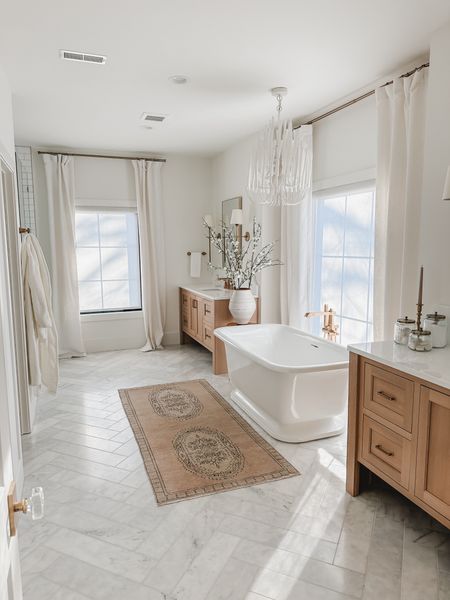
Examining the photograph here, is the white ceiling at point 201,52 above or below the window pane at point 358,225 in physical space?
above

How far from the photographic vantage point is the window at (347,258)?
348 centimetres

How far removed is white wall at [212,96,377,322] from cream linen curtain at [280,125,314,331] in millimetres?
222

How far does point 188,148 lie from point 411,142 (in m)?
3.35

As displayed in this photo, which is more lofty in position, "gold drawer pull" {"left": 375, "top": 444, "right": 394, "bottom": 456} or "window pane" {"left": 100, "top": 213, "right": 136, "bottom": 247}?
"window pane" {"left": 100, "top": 213, "right": 136, "bottom": 247}

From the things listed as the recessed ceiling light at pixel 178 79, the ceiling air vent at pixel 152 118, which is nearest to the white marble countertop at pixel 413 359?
the recessed ceiling light at pixel 178 79

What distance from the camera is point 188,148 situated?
213 inches

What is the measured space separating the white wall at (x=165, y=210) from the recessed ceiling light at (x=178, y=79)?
266 centimetres

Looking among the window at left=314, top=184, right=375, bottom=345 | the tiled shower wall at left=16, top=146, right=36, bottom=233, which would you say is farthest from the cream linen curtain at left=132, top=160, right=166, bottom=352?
the window at left=314, top=184, right=375, bottom=345

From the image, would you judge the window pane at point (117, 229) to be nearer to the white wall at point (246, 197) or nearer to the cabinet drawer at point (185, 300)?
the cabinet drawer at point (185, 300)

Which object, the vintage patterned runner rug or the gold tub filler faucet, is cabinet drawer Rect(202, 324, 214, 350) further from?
the gold tub filler faucet

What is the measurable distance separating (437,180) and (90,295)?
4592 millimetres

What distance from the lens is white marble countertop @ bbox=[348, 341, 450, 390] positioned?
1.82 m

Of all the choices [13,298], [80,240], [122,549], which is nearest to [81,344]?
[80,240]

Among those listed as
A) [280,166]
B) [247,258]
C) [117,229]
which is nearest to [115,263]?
[117,229]
